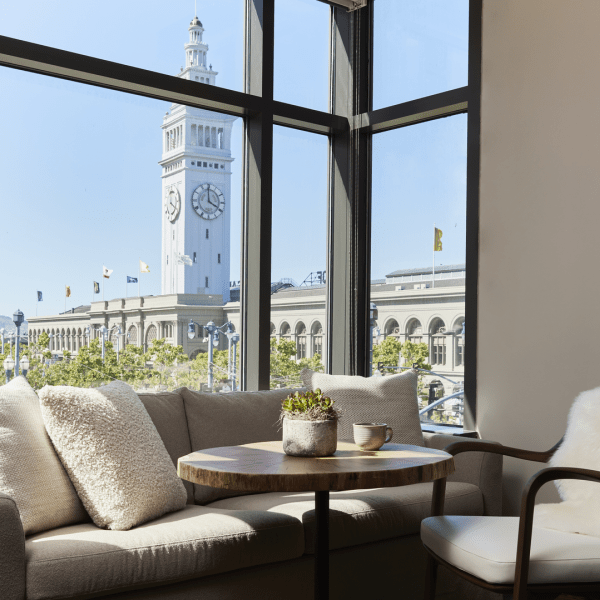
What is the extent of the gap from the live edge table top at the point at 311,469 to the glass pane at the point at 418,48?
253 cm

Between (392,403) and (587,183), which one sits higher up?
(587,183)

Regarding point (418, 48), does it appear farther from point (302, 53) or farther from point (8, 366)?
point (8, 366)

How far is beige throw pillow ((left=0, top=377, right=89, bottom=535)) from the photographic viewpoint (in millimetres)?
2232

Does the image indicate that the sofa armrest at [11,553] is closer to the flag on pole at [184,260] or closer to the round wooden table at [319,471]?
the round wooden table at [319,471]

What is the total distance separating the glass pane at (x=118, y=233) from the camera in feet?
10.7

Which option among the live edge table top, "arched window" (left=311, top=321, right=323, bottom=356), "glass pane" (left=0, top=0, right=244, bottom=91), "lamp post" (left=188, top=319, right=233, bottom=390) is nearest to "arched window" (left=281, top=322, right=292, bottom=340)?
"arched window" (left=311, top=321, right=323, bottom=356)

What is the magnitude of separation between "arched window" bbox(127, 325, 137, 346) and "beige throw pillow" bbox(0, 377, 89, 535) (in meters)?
1.07

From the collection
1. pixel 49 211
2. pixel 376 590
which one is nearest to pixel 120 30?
pixel 49 211

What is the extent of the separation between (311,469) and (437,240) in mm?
2419

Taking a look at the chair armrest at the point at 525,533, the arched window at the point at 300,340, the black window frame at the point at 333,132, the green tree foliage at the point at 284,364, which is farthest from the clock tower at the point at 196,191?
the chair armrest at the point at 525,533

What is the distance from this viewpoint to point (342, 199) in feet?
14.6

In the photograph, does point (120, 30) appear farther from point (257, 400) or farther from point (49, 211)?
point (257, 400)

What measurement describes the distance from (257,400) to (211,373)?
0.56m

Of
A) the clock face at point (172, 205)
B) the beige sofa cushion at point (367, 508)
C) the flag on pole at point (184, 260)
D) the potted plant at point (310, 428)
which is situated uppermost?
the clock face at point (172, 205)
